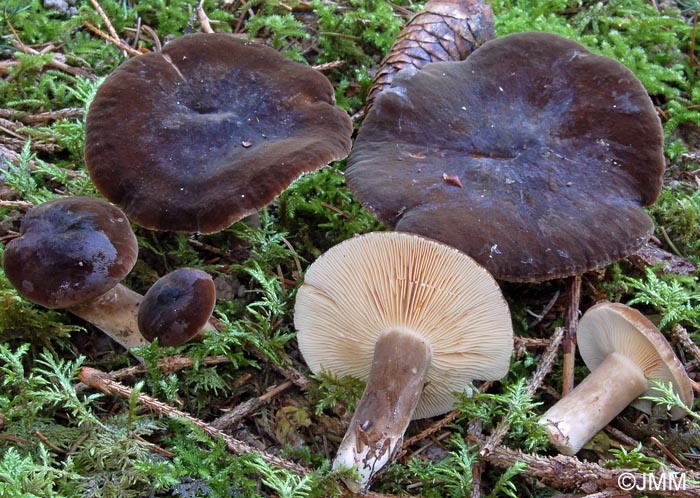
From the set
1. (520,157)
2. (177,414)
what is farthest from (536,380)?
(177,414)

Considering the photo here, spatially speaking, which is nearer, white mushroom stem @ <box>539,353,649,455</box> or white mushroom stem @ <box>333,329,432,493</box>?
white mushroom stem @ <box>333,329,432,493</box>

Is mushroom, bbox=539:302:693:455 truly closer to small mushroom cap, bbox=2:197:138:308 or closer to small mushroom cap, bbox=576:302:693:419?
small mushroom cap, bbox=576:302:693:419

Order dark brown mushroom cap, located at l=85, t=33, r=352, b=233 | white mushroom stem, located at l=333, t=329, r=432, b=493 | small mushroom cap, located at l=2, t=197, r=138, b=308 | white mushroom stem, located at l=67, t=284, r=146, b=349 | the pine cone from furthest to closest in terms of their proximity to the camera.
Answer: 1. the pine cone
2. white mushroom stem, located at l=67, t=284, r=146, b=349
3. dark brown mushroom cap, located at l=85, t=33, r=352, b=233
4. small mushroom cap, located at l=2, t=197, r=138, b=308
5. white mushroom stem, located at l=333, t=329, r=432, b=493

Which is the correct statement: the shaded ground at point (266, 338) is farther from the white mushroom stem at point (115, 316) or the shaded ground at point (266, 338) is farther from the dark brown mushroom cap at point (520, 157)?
the dark brown mushroom cap at point (520, 157)

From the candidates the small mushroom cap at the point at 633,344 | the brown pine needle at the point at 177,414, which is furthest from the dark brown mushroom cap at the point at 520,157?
the brown pine needle at the point at 177,414

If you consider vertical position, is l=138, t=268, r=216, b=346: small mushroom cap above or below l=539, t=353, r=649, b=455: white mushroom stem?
above

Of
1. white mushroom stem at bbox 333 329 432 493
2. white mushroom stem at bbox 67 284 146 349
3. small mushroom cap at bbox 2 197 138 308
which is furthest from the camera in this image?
white mushroom stem at bbox 67 284 146 349

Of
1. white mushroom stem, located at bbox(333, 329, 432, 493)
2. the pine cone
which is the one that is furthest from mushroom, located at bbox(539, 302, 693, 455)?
the pine cone

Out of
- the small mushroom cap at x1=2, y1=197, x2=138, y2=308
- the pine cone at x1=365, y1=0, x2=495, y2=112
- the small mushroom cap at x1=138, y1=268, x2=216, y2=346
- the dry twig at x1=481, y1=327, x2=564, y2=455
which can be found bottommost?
the dry twig at x1=481, y1=327, x2=564, y2=455
